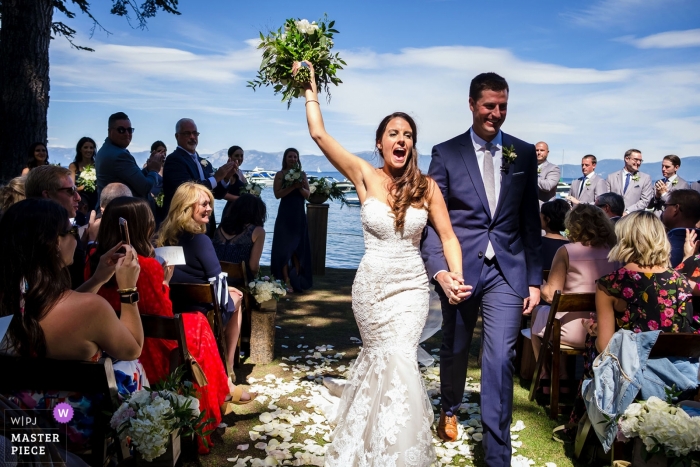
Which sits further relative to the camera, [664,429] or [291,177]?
[291,177]

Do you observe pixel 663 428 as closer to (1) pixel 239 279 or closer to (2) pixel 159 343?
(2) pixel 159 343

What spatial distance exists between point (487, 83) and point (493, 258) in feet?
3.89

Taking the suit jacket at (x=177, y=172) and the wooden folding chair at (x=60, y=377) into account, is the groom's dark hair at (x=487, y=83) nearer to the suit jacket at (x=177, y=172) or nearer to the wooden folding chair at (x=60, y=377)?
the wooden folding chair at (x=60, y=377)

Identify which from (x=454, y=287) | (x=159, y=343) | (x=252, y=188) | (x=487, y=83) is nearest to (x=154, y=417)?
(x=159, y=343)

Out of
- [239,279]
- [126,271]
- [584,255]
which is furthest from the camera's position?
[239,279]

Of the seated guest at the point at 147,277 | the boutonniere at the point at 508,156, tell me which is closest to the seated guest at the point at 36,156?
the seated guest at the point at 147,277

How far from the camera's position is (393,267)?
3.82 m

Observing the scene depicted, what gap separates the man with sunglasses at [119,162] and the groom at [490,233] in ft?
13.2

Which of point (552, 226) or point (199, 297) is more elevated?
point (552, 226)

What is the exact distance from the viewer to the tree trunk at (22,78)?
9297mm

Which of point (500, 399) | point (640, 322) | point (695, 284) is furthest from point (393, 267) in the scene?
point (695, 284)

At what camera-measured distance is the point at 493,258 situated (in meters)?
4.18

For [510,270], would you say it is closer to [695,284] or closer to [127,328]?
[695,284]

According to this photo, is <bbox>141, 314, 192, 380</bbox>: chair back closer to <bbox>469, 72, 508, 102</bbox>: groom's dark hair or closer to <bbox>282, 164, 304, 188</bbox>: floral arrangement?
<bbox>469, 72, 508, 102</bbox>: groom's dark hair
